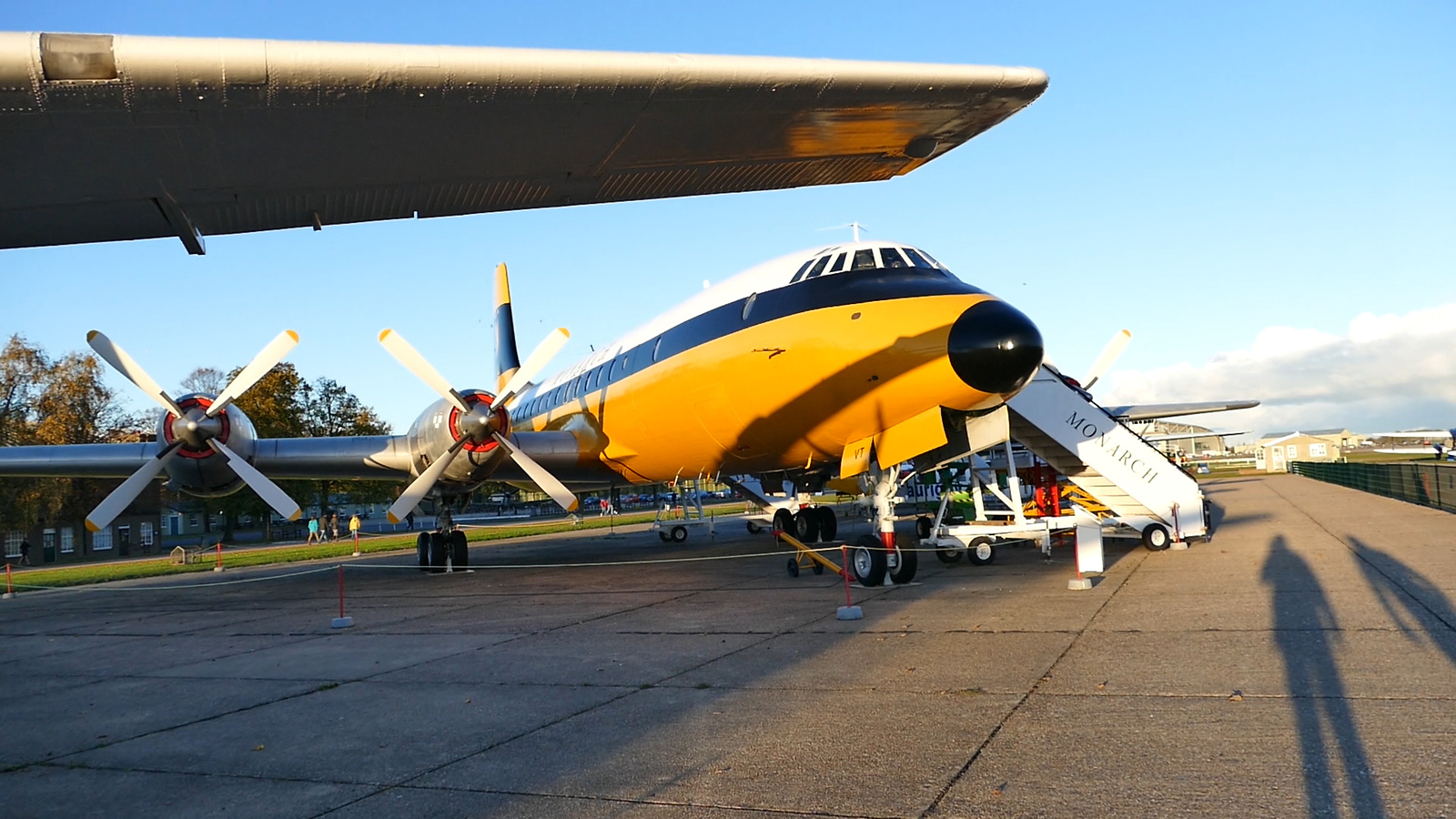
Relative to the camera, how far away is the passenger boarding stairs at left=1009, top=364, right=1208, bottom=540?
16250mm

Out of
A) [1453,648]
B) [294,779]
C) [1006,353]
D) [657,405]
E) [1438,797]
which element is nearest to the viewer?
[1438,797]

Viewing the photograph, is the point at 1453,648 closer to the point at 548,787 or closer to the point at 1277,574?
the point at 1277,574

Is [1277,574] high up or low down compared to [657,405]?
down

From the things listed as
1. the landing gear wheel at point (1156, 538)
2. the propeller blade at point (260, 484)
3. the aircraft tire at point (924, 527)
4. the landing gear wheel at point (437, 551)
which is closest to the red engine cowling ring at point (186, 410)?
the propeller blade at point (260, 484)

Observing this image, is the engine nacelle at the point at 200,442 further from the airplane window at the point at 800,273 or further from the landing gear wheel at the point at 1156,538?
the landing gear wheel at the point at 1156,538

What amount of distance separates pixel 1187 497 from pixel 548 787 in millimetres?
14680

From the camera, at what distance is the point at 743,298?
1339 centimetres

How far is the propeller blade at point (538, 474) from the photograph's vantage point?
15.4 meters

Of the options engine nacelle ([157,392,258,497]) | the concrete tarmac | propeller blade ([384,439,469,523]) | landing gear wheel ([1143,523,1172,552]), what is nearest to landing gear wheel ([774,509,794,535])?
landing gear wheel ([1143,523,1172,552])

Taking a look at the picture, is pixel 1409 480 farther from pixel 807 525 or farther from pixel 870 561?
pixel 870 561

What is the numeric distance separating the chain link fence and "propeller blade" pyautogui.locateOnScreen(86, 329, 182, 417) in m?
27.7

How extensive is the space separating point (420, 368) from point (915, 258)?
30.4 feet

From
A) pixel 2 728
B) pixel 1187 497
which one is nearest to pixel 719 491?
pixel 1187 497

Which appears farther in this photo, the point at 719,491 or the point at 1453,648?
the point at 719,491
